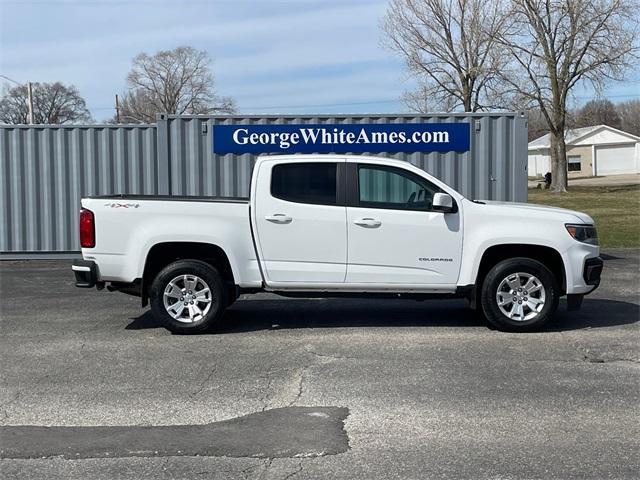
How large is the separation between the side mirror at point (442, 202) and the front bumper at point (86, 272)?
3758 mm

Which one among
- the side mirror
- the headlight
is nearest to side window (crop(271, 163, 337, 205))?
the side mirror

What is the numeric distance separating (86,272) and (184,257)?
1070 millimetres

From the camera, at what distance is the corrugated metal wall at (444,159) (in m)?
14.7

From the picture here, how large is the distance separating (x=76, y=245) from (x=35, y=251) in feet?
2.72

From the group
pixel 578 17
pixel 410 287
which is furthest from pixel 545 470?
pixel 578 17

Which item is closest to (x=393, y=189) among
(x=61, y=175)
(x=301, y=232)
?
(x=301, y=232)

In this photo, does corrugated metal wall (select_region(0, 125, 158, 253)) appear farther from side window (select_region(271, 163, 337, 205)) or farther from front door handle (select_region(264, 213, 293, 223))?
front door handle (select_region(264, 213, 293, 223))

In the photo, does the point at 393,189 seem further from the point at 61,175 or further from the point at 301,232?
the point at 61,175

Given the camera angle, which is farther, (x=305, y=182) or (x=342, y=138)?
(x=342, y=138)

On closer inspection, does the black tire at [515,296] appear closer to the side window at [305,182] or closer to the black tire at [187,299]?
the side window at [305,182]

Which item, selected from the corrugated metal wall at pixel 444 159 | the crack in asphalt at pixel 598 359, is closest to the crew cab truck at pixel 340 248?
the crack in asphalt at pixel 598 359

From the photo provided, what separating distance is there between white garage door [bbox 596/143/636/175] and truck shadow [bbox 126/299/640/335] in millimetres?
76844

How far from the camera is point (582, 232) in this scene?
332 inches

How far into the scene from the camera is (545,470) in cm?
455
